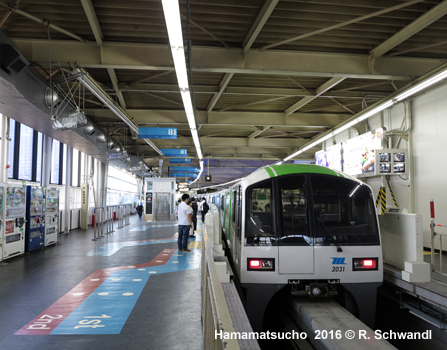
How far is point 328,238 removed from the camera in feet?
15.2

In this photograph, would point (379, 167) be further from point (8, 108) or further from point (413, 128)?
point (8, 108)

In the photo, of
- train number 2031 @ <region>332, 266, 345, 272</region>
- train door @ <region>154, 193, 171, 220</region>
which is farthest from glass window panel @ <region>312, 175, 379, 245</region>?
train door @ <region>154, 193, 171, 220</region>

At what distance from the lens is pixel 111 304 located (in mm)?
5285

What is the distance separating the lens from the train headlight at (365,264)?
454 centimetres

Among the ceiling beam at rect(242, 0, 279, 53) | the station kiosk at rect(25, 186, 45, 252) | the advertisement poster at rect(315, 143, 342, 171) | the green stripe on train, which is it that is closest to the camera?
the green stripe on train

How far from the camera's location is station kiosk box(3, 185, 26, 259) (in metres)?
8.77

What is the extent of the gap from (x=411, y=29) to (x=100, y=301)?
24.3 feet

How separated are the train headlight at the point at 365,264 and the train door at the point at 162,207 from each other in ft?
64.2

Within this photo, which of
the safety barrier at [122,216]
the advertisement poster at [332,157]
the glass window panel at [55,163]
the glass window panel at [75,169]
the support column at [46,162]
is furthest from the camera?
the safety barrier at [122,216]

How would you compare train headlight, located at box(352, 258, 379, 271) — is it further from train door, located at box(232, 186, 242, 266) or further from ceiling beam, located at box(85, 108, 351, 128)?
ceiling beam, located at box(85, 108, 351, 128)

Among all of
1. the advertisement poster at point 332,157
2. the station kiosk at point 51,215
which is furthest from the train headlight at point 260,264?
the station kiosk at point 51,215

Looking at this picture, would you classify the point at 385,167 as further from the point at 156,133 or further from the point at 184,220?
the point at 156,133

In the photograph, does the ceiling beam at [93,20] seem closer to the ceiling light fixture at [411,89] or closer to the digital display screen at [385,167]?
the ceiling light fixture at [411,89]

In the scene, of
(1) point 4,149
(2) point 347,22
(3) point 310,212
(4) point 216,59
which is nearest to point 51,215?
(1) point 4,149
